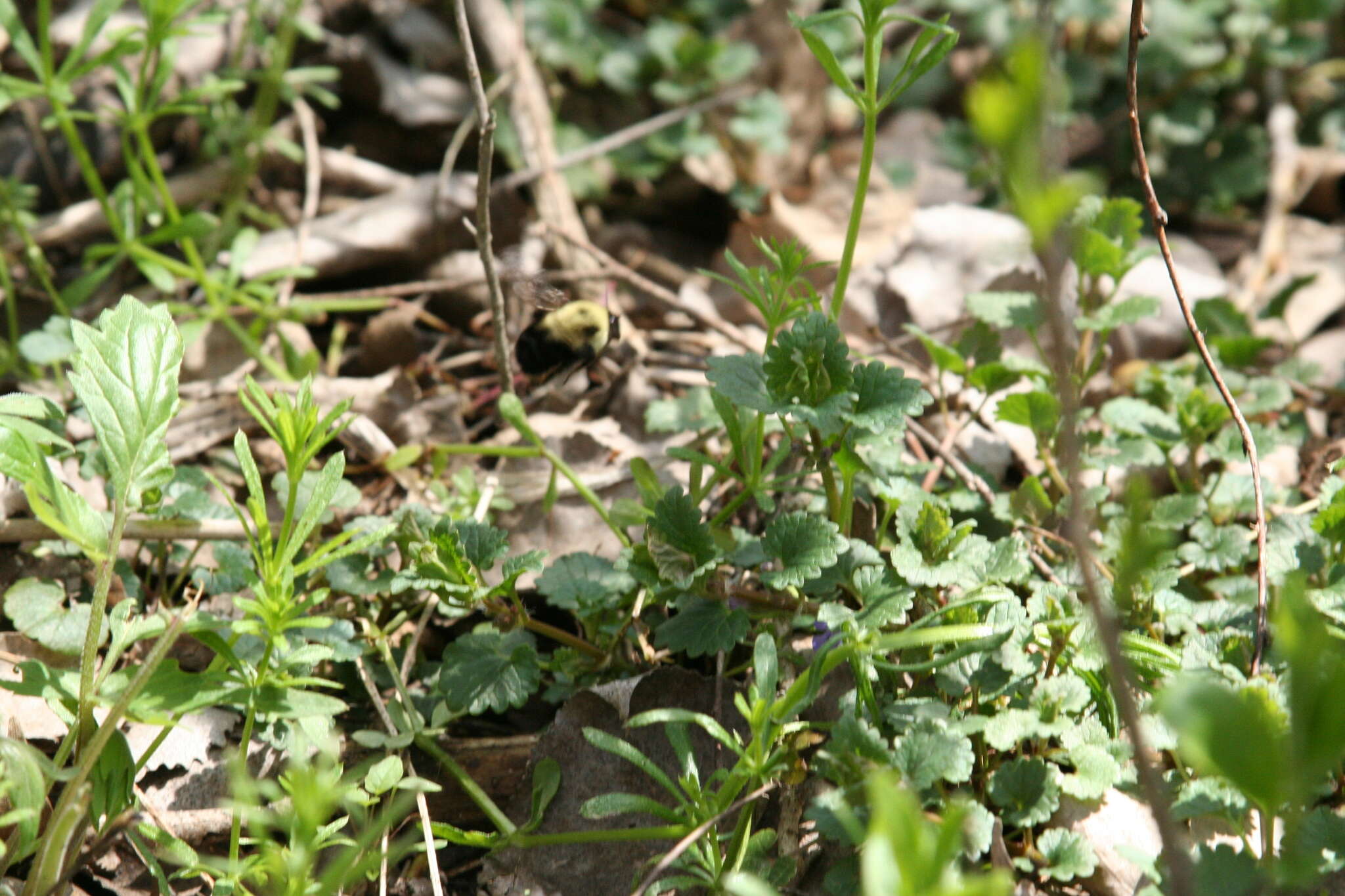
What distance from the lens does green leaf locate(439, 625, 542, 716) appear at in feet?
6.41

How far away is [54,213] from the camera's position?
3.45m

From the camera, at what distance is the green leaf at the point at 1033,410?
90.8 inches

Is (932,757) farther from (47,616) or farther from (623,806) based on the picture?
(47,616)

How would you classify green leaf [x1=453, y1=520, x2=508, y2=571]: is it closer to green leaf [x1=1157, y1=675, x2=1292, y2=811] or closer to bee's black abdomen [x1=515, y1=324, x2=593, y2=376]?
bee's black abdomen [x1=515, y1=324, x2=593, y2=376]

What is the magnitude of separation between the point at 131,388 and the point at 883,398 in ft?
4.12

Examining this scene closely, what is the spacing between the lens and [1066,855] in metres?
1.71

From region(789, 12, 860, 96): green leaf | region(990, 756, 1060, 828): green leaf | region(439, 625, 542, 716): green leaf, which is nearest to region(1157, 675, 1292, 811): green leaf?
region(990, 756, 1060, 828): green leaf

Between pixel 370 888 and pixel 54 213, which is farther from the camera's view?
pixel 54 213

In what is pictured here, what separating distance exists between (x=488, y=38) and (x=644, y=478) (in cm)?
234

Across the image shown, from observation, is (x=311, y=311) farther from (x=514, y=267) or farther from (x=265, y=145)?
(x=265, y=145)

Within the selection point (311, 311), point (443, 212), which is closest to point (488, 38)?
point (443, 212)

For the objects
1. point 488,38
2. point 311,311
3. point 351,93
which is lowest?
point 311,311

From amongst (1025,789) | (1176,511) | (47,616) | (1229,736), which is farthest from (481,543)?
(1176,511)

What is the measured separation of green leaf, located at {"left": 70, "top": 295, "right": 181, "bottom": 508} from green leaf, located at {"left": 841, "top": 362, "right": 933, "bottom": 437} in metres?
1.15
